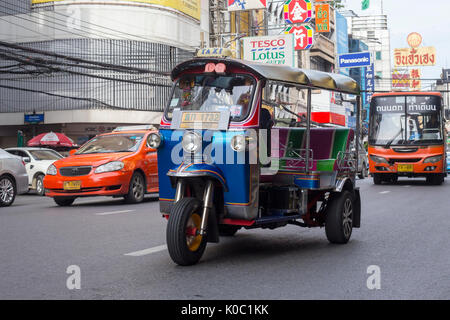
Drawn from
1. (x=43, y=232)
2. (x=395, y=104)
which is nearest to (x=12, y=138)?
(x=395, y=104)

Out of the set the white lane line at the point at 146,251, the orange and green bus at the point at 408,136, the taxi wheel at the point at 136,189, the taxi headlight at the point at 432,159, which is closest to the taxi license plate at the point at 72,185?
the taxi wheel at the point at 136,189

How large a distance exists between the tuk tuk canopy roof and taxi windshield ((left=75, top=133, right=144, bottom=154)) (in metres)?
7.12

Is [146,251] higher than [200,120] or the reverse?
the reverse

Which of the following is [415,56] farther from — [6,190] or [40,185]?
[6,190]

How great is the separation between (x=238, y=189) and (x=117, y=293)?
5.99 feet

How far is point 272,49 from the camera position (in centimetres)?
3050

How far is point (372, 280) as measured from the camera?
5.61 m

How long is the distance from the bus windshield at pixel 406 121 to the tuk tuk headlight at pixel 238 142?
1635 centimetres

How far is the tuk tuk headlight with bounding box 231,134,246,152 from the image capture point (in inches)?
247

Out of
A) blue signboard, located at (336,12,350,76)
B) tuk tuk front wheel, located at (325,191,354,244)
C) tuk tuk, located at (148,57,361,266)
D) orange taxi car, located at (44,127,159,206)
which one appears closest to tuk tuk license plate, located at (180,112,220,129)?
tuk tuk, located at (148,57,361,266)

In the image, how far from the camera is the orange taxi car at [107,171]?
13.3 metres

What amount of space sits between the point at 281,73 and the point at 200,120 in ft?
3.37

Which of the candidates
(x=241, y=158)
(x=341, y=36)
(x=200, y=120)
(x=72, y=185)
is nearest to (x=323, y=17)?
(x=341, y=36)
